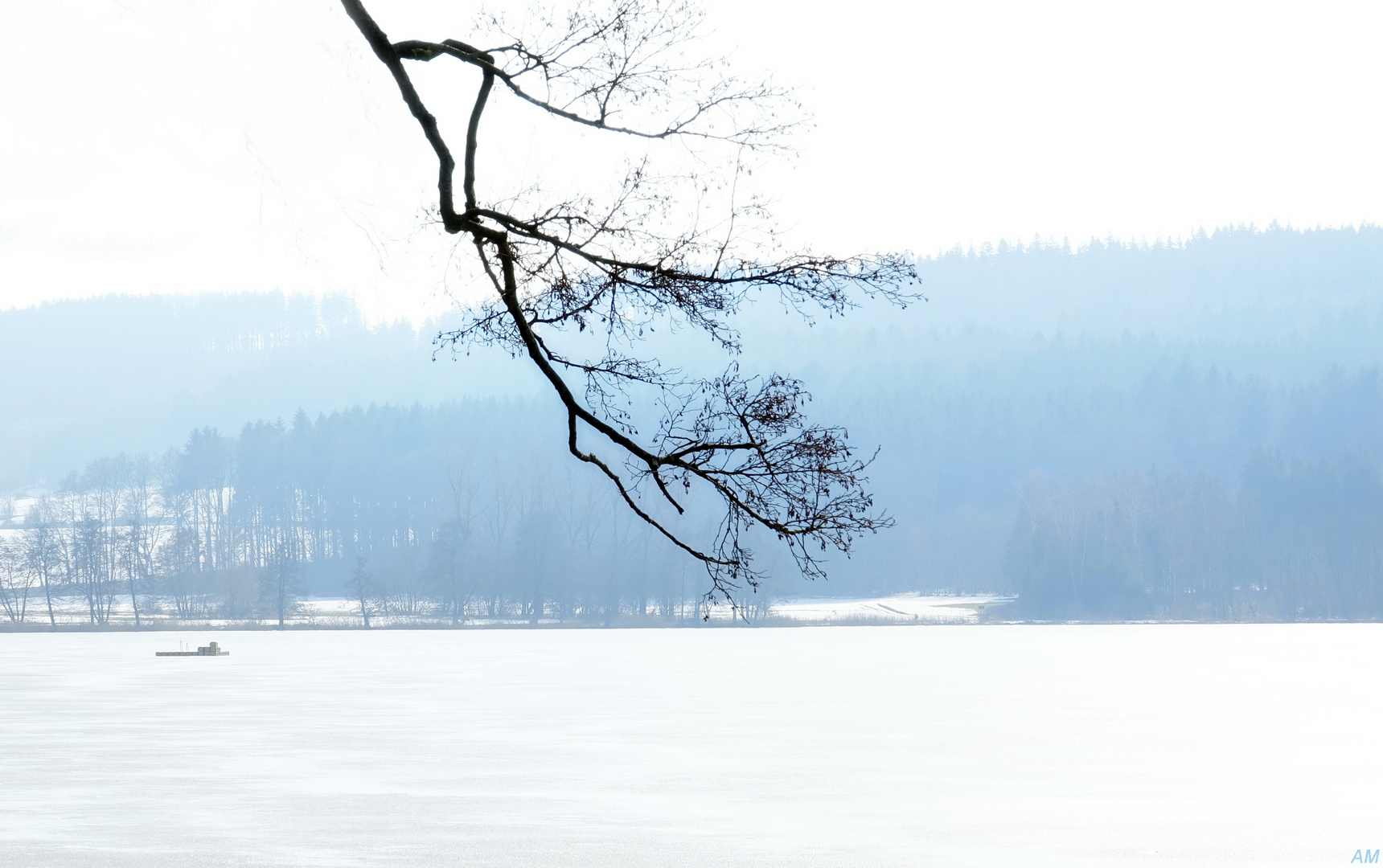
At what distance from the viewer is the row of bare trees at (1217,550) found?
137125 mm

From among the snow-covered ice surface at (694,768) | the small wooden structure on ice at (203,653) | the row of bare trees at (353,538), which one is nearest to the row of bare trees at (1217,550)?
the row of bare trees at (353,538)

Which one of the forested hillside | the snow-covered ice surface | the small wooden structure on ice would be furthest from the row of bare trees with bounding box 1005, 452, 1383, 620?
the snow-covered ice surface

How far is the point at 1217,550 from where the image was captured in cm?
14200

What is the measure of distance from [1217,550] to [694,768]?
126 m

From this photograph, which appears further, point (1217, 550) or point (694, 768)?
point (1217, 550)

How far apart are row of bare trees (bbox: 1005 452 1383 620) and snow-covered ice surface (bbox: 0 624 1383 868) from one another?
286ft

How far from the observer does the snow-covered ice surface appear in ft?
54.7

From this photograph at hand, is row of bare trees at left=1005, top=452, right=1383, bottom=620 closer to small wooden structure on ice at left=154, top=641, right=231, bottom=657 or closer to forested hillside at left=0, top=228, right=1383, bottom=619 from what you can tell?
forested hillside at left=0, top=228, right=1383, bottom=619

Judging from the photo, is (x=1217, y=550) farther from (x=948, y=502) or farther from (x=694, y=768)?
(x=694, y=768)

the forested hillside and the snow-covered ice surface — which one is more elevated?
the forested hillside

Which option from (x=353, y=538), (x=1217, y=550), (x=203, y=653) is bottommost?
(x=203, y=653)

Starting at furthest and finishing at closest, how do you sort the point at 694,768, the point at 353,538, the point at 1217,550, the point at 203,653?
the point at 353,538
the point at 1217,550
the point at 203,653
the point at 694,768

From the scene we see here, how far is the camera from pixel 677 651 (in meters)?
73.4

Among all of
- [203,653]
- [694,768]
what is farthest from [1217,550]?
[694,768]
